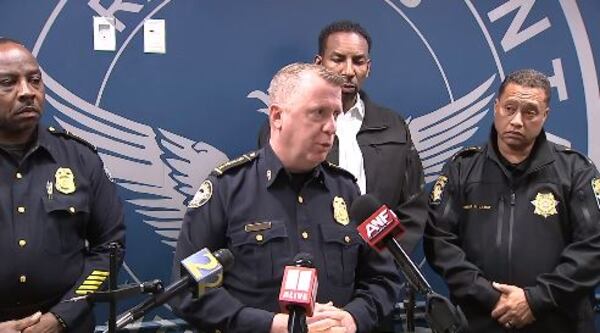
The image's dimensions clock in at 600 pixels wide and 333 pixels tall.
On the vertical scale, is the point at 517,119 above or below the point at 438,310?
above

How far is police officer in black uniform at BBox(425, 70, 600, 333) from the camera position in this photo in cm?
292

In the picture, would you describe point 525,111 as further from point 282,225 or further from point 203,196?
point 203,196

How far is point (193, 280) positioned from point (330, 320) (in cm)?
59

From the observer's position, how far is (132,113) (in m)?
3.46

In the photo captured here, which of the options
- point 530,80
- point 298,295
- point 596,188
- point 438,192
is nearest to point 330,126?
point 298,295

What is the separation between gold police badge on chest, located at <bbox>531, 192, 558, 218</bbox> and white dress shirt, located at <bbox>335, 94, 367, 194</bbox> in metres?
0.70

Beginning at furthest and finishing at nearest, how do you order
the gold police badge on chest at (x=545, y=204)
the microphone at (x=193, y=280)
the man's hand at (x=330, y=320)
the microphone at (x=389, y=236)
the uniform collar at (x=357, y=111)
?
1. the uniform collar at (x=357, y=111)
2. the gold police badge on chest at (x=545, y=204)
3. the man's hand at (x=330, y=320)
4. the microphone at (x=389, y=236)
5. the microphone at (x=193, y=280)

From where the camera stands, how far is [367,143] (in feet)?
10.5

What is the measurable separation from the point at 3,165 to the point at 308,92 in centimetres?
108

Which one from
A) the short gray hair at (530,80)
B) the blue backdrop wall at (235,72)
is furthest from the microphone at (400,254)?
the blue backdrop wall at (235,72)

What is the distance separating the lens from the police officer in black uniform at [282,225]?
2.14 m

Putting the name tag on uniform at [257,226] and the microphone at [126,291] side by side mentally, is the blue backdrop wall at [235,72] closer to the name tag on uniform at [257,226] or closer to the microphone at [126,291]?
the name tag on uniform at [257,226]

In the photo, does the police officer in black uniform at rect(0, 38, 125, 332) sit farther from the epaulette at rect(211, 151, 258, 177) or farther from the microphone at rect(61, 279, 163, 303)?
the microphone at rect(61, 279, 163, 303)

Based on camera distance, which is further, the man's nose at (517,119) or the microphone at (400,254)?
the man's nose at (517,119)
